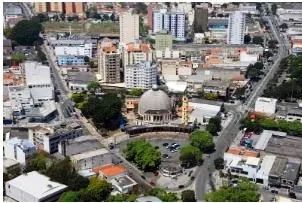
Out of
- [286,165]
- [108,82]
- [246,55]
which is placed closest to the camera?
[286,165]

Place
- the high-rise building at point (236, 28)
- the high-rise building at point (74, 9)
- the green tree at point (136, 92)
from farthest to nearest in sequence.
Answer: the high-rise building at point (74, 9), the high-rise building at point (236, 28), the green tree at point (136, 92)

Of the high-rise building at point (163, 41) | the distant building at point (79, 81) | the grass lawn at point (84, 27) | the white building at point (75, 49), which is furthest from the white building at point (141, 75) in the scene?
the grass lawn at point (84, 27)

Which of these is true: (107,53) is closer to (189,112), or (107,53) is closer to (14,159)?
(189,112)

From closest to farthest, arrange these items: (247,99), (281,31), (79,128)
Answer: (79,128)
(247,99)
(281,31)

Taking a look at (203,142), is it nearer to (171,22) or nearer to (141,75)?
(141,75)

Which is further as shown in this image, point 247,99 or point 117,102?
point 247,99

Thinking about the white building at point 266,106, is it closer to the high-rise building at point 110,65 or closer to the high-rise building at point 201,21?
the high-rise building at point 110,65

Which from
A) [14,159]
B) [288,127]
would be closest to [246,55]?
[288,127]

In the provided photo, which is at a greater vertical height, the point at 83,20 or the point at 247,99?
the point at 83,20
